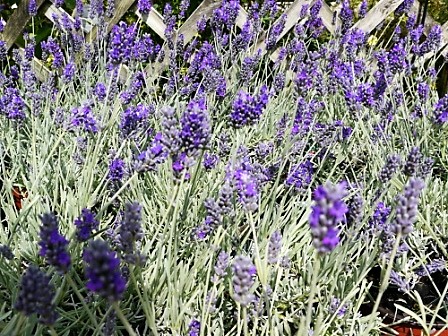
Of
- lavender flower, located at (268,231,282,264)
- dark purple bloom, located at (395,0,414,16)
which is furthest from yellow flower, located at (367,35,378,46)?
lavender flower, located at (268,231,282,264)

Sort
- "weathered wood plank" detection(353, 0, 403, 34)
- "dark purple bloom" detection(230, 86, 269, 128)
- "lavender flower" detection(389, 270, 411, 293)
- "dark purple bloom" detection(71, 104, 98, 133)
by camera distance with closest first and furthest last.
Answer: "dark purple bloom" detection(230, 86, 269, 128) → "lavender flower" detection(389, 270, 411, 293) → "dark purple bloom" detection(71, 104, 98, 133) → "weathered wood plank" detection(353, 0, 403, 34)

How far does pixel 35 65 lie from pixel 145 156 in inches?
81.6

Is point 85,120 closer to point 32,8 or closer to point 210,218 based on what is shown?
point 210,218

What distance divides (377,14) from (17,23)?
208 centimetres

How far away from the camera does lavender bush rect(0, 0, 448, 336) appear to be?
0.88 m

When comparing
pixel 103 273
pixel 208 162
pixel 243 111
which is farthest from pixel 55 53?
pixel 103 273

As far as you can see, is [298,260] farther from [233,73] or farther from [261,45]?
[261,45]

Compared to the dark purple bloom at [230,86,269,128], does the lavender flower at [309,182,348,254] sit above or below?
below

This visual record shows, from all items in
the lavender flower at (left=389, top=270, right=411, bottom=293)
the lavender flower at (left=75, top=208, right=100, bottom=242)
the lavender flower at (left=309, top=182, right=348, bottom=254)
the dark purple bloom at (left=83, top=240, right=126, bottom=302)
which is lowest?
the lavender flower at (left=389, top=270, right=411, bottom=293)

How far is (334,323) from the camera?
1.34 metres

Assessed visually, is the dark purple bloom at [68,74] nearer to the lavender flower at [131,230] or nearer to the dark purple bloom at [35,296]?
the lavender flower at [131,230]

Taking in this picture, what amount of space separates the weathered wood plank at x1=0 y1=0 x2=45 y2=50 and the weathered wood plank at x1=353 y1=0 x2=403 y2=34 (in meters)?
1.86

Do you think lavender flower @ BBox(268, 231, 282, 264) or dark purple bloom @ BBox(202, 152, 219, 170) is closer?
lavender flower @ BBox(268, 231, 282, 264)

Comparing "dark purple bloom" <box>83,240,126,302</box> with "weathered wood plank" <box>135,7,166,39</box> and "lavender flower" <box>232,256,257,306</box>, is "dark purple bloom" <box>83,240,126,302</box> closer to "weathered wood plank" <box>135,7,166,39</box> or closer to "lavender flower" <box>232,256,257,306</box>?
"lavender flower" <box>232,256,257,306</box>
